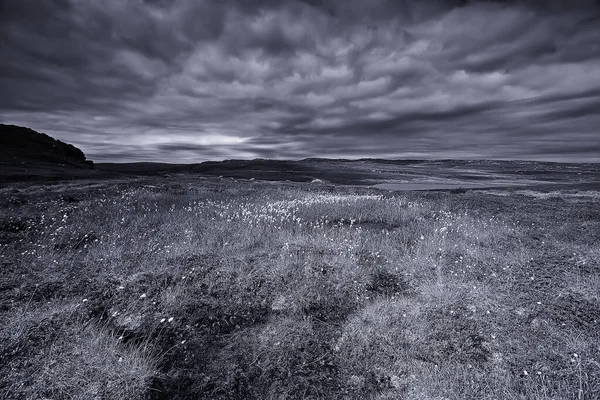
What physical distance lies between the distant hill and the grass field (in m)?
91.7

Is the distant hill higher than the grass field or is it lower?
higher

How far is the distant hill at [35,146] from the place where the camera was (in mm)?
79312

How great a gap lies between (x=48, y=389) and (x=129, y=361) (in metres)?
0.83

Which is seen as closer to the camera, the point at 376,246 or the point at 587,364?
the point at 587,364

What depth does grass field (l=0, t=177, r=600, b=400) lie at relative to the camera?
3.71 meters

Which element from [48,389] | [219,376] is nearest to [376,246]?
[219,376]

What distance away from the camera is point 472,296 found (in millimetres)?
5809

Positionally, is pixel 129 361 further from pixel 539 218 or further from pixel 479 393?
pixel 539 218

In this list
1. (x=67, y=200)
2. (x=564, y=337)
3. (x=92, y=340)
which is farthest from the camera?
(x=67, y=200)

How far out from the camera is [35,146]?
302 feet

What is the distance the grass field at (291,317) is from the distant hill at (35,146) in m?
91.7

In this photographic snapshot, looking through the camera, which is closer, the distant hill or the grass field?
the grass field

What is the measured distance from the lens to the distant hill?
3123 inches

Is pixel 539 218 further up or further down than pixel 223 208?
further down
